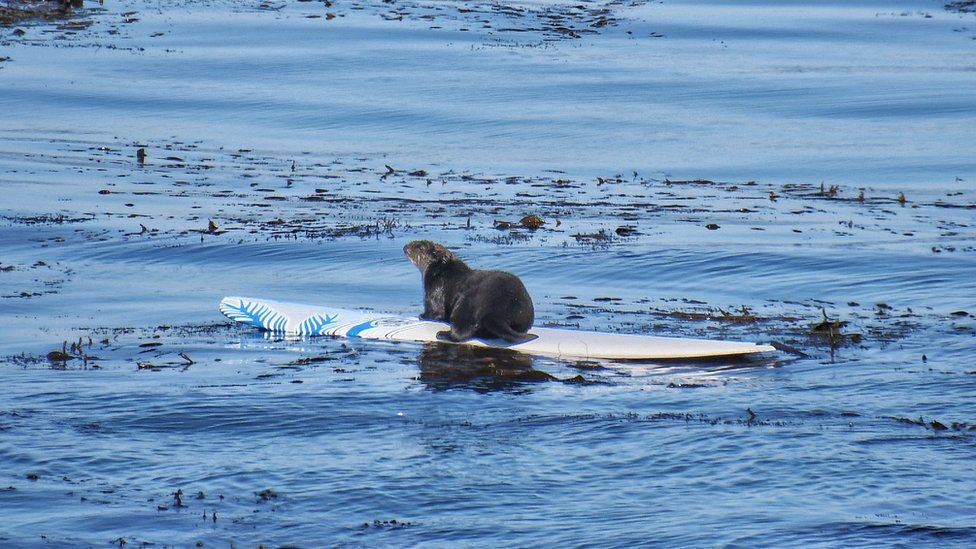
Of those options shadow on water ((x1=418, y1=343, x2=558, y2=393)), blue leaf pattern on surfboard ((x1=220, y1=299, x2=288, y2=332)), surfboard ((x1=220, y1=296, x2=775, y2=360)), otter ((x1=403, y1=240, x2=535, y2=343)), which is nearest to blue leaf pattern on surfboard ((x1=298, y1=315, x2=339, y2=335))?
surfboard ((x1=220, y1=296, x2=775, y2=360))

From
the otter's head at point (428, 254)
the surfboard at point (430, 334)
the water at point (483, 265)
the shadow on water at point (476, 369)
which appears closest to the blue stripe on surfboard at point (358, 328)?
the surfboard at point (430, 334)

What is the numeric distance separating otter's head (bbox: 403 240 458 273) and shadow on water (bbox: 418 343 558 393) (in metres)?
0.91

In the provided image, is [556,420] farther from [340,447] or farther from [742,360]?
[742,360]

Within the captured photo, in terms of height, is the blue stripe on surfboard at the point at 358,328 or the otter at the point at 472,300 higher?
the otter at the point at 472,300

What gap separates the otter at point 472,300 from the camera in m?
10.9

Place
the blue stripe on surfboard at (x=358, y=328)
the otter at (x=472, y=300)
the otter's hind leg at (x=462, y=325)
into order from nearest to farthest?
the otter at (x=472, y=300)
the otter's hind leg at (x=462, y=325)
the blue stripe on surfboard at (x=358, y=328)

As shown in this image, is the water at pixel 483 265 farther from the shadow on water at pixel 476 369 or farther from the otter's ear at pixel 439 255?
the otter's ear at pixel 439 255

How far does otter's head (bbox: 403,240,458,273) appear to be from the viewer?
456 inches

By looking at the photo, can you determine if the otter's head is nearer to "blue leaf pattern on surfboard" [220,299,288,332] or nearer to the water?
the water

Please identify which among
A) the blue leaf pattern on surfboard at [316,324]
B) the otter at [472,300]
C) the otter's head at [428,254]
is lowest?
the blue leaf pattern on surfboard at [316,324]

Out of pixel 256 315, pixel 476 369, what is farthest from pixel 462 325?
pixel 256 315

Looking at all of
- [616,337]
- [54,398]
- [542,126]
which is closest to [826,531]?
[616,337]

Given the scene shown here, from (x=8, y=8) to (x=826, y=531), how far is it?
31037 millimetres

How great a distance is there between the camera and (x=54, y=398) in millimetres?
8938
